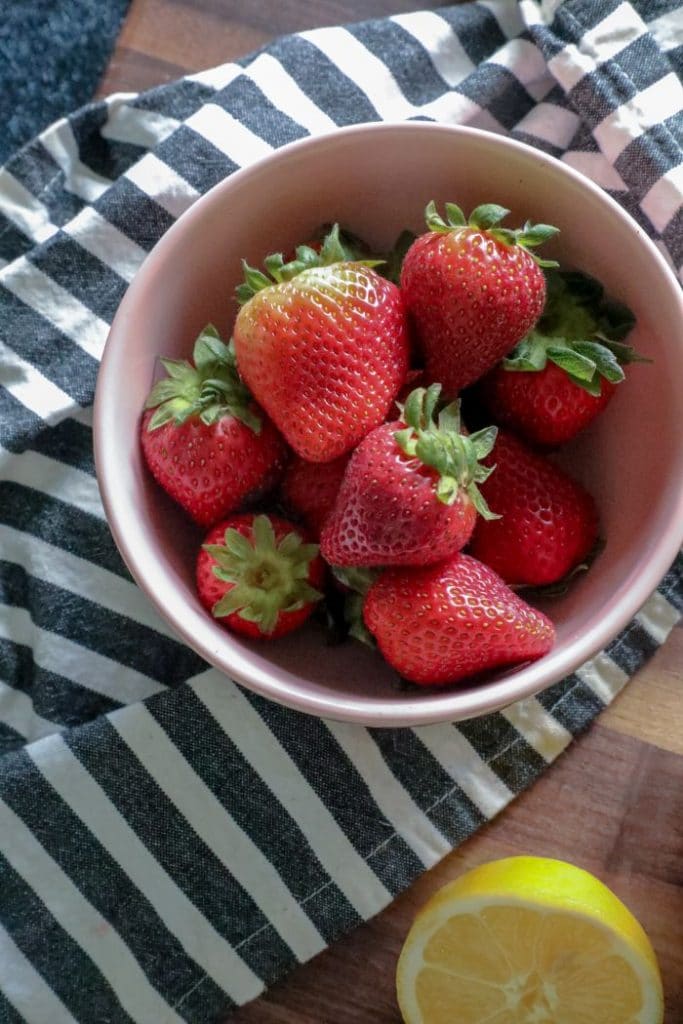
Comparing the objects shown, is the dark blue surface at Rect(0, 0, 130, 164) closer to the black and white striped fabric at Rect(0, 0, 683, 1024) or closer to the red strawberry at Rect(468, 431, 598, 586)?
the black and white striped fabric at Rect(0, 0, 683, 1024)

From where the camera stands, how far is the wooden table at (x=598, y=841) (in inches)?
30.9

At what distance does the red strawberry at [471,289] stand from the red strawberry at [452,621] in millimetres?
120

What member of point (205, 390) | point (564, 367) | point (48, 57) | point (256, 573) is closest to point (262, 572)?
point (256, 573)

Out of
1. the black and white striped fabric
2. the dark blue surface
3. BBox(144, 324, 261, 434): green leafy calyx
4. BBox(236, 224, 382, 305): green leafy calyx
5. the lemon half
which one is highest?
the dark blue surface

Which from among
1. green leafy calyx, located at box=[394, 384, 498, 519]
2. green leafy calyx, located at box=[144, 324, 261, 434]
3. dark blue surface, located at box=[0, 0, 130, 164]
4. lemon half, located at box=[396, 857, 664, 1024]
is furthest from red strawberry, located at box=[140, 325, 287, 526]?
dark blue surface, located at box=[0, 0, 130, 164]

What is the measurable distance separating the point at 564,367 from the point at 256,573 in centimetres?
22

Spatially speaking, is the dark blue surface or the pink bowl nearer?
the pink bowl

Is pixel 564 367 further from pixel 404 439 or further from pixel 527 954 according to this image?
pixel 527 954

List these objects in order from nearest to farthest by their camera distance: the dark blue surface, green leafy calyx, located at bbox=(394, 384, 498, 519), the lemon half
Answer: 1. green leafy calyx, located at bbox=(394, 384, 498, 519)
2. the lemon half
3. the dark blue surface

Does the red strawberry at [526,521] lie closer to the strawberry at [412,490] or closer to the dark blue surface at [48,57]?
the strawberry at [412,490]

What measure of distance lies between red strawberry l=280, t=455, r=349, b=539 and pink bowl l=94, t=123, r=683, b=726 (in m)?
0.07

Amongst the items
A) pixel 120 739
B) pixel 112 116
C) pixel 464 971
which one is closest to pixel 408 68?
pixel 112 116

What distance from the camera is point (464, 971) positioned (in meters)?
0.75

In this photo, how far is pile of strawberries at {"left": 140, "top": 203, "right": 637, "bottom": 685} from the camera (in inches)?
24.2
